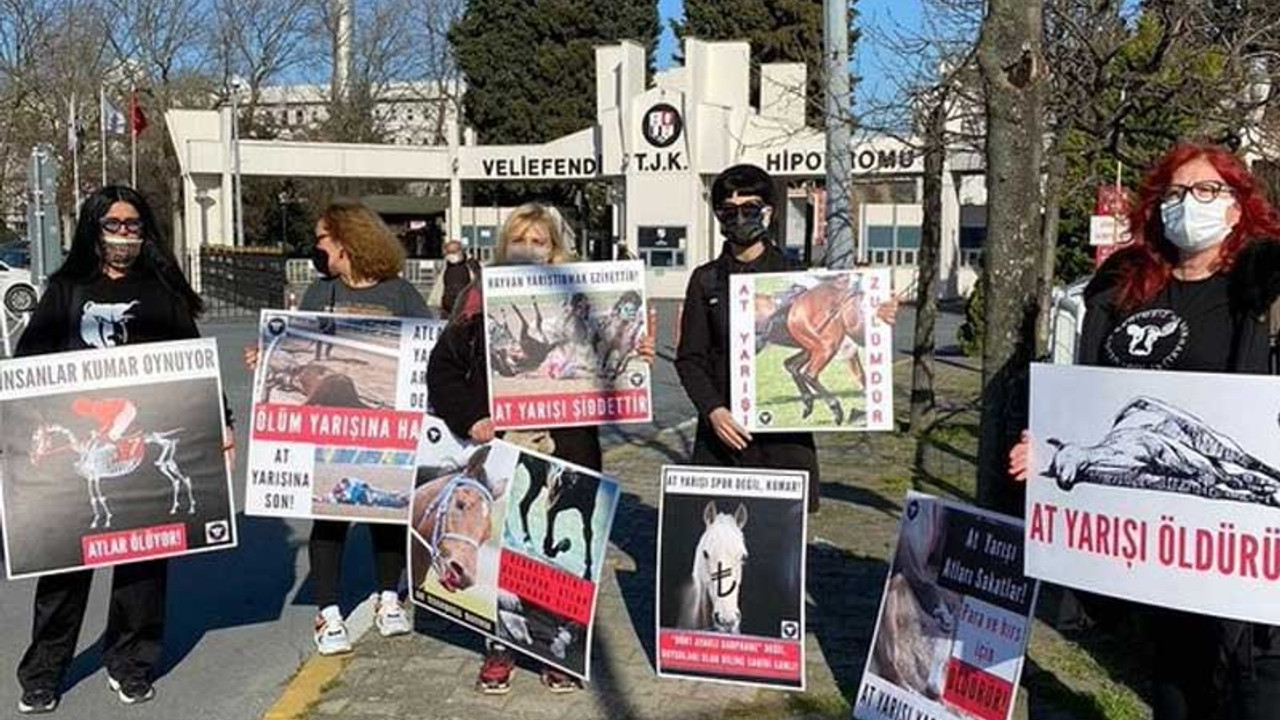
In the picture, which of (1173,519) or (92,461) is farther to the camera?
(92,461)

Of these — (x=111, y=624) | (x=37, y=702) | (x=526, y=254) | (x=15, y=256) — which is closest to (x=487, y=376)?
(x=526, y=254)

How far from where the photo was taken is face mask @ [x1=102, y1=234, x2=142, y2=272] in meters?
5.43

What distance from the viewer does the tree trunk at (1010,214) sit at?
5.00 metres

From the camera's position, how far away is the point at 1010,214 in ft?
16.7

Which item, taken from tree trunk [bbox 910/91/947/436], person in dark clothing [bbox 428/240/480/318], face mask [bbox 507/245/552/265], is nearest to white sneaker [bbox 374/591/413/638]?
face mask [bbox 507/245/552/265]

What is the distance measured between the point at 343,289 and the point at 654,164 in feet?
126

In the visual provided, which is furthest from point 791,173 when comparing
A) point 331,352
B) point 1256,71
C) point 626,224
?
point 331,352

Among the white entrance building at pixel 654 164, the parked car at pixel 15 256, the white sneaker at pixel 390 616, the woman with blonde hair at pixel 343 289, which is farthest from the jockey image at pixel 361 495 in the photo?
the parked car at pixel 15 256

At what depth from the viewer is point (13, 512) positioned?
5273 millimetres

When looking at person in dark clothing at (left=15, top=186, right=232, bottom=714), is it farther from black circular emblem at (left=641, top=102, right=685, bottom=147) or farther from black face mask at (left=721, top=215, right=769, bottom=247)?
black circular emblem at (left=641, top=102, right=685, bottom=147)

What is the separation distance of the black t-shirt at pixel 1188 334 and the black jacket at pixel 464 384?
2392 millimetres

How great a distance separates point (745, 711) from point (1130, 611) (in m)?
1.62

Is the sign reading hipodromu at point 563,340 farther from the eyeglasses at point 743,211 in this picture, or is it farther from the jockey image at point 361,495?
the jockey image at point 361,495

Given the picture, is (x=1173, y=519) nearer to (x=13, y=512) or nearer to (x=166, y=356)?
(x=166, y=356)
